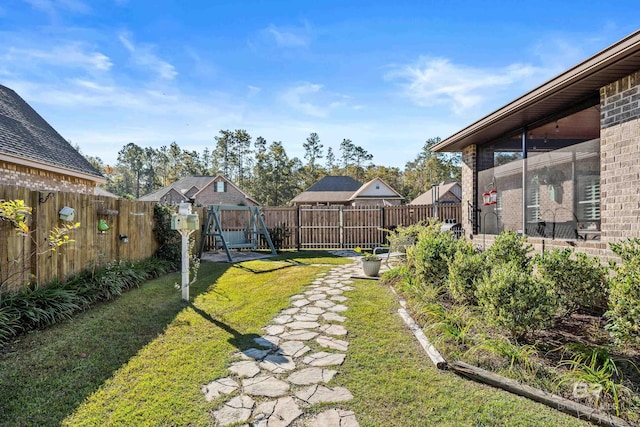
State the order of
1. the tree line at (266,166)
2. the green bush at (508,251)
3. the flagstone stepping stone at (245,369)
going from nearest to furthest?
the flagstone stepping stone at (245,369), the green bush at (508,251), the tree line at (266,166)

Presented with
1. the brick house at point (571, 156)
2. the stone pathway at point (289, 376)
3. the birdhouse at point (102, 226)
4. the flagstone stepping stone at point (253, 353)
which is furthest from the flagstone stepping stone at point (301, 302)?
the brick house at point (571, 156)

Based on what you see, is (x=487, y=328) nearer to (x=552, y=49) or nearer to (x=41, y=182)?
(x=552, y=49)

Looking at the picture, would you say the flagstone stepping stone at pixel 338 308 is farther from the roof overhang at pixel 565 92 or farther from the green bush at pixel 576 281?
the roof overhang at pixel 565 92

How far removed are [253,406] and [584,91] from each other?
201 inches

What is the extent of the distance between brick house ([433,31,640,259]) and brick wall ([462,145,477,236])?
359 mm

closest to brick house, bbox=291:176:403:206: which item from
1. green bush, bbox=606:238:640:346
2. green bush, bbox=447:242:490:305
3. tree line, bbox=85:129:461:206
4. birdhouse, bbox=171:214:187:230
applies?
tree line, bbox=85:129:461:206

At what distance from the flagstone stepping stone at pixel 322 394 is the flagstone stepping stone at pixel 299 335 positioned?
0.94 meters

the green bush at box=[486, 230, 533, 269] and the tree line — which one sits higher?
the tree line

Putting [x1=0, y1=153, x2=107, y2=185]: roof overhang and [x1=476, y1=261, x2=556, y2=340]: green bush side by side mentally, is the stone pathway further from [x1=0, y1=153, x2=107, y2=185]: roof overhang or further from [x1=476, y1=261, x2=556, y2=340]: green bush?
[x1=0, y1=153, x2=107, y2=185]: roof overhang

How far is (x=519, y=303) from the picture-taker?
8.70ft

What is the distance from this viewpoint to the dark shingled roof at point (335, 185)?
3081 cm

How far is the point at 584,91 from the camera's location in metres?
4.08

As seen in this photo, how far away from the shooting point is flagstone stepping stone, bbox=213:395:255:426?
6.34 ft

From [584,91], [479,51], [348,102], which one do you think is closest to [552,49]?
[479,51]
